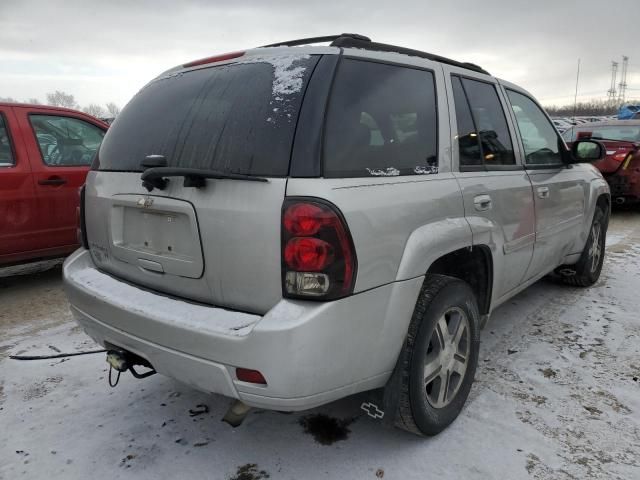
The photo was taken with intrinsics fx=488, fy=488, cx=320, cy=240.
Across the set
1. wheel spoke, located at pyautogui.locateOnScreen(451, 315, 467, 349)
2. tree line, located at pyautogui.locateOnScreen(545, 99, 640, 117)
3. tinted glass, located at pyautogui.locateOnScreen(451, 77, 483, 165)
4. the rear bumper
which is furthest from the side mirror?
tree line, located at pyautogui.locateOnScreen(545, 99, 640, 117)

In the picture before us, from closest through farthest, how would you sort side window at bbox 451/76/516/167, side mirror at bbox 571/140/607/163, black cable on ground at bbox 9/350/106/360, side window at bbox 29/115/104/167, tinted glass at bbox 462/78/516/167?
side window at bbox 451/76/516/167, tinted glass at bbox 462/78/516/167, black cable on ground at bbox 9/350/106/360, side mirror at bbox 571/140/607/163, side window at bbox 29/115/104/167

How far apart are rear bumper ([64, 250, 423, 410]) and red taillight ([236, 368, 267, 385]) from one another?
20 millimetres

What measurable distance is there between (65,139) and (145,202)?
3.35 m

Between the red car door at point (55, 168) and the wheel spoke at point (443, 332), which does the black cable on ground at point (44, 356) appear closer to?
the red car door at point (55, 168)

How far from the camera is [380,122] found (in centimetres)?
210

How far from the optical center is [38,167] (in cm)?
441

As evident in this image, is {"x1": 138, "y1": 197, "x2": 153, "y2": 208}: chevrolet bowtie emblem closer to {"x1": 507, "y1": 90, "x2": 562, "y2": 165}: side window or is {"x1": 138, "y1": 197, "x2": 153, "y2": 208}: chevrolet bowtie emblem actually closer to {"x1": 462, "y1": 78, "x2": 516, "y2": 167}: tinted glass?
{"x1": 462, "y1": 78, "x2": 516, "y2": 167}: tinted glass

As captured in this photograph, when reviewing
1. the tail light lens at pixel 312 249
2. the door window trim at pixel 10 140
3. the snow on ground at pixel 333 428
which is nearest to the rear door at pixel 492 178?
the snow on ground at pixel 333 428

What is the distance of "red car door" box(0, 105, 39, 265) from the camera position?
4.23m

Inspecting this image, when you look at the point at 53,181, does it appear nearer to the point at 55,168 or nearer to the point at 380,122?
the point at 55,168

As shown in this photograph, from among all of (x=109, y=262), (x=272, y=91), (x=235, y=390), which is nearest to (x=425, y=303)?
(x=235, y=390)

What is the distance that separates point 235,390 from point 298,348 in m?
0.32

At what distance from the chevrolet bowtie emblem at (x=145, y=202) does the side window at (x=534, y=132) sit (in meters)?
2.39

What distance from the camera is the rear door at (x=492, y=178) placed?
250 centimetres
